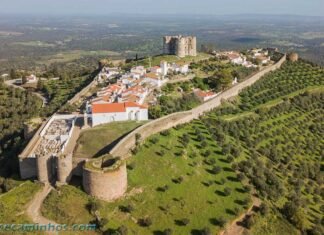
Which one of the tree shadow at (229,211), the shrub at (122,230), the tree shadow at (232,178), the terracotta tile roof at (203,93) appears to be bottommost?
the tree shadow at (229,211)

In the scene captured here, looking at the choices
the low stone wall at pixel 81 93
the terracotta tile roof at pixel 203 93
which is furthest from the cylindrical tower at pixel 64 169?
the terracotta tile roof at pixel 203 93

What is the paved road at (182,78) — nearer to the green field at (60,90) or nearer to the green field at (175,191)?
the green field at (60,90)

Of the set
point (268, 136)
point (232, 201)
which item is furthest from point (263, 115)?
point (232, 201)

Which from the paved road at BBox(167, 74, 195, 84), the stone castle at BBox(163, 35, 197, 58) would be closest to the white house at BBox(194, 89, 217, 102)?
the paved road at BBox(167, 74, 195, 84)

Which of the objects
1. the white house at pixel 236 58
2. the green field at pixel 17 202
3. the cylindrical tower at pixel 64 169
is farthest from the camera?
the white house at pixel 236 58

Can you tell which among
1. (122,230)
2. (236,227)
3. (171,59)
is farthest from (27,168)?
(171,59)

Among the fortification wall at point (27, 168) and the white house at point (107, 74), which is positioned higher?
the white house at point (107, 74)

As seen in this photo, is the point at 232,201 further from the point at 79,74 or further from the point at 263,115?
the point at 79,74
